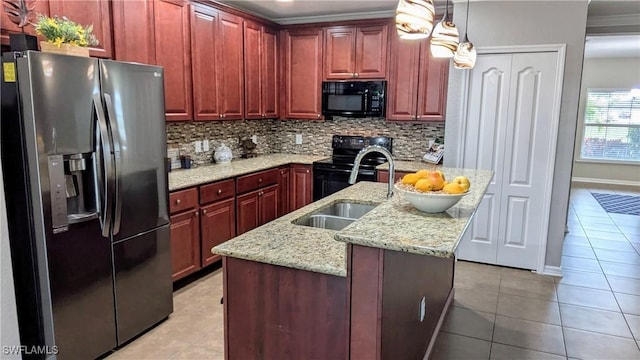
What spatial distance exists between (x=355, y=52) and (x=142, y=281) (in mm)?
3196

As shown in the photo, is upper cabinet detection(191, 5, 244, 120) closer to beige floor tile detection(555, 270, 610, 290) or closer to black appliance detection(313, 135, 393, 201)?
black appliance detection(313, 135, 393, 201)

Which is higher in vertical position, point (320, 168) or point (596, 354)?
point (320, 168)

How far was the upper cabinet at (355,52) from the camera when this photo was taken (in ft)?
15.0

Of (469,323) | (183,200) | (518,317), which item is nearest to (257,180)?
(183,200)

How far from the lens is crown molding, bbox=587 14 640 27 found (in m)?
4.39

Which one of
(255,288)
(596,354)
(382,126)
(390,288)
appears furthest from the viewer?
(382,126)

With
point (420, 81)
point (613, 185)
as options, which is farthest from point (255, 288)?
point (613, 185)

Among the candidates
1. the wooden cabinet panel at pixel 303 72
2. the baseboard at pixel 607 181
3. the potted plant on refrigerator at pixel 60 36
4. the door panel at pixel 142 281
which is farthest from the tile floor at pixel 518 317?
the baseboard at pixel 607 181

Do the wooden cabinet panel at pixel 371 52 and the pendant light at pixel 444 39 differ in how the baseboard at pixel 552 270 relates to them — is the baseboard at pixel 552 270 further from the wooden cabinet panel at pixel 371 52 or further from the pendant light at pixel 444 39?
the pendant light at pixel 444 39

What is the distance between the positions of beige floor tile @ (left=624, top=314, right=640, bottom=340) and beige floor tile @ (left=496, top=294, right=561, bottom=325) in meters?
0.45

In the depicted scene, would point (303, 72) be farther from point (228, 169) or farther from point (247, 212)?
point (247, 212)

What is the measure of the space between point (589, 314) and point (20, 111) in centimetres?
386

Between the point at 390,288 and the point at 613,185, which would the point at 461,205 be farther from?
the point at 613,185

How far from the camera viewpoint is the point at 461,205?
6.56 feet
